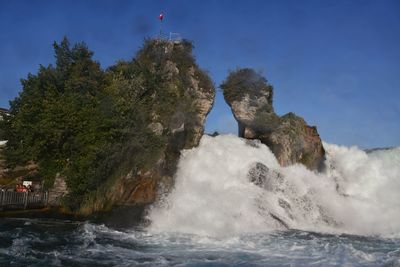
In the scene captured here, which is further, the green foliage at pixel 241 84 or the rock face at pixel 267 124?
the green foliage at pixel 241 84

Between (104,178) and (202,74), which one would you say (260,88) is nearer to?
(202,74)

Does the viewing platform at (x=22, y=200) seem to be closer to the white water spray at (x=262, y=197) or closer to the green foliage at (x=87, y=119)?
the green foliage at (x=87, y=119)

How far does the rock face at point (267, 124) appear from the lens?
38125 mm

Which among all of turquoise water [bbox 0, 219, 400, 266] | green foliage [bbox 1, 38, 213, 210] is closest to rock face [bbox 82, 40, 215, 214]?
green foliage [bbox 1, 38, 213, 210]

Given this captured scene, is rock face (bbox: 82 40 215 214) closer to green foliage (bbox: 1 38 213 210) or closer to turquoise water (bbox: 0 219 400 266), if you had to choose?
green foliage (bbox: 1 38 213 210)

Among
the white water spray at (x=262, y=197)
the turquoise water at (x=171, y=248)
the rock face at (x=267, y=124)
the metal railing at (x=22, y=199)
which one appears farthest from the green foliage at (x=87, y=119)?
the rock face at (x=267, y=124)

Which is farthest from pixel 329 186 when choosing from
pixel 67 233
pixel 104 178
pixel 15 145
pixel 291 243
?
pixel 15 145

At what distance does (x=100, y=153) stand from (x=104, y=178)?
163 centimetres

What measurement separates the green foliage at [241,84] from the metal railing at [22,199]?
62.7 feet

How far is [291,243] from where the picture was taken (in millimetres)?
21219

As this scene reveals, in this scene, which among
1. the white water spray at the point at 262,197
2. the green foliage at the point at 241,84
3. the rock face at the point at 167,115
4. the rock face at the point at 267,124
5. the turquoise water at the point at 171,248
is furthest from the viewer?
the green foliage at the point at 241,84

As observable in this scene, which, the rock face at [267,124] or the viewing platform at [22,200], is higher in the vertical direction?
the rock face at [267,124]

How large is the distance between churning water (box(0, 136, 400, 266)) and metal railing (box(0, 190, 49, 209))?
1568mm

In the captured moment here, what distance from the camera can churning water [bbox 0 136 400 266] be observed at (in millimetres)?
17328
